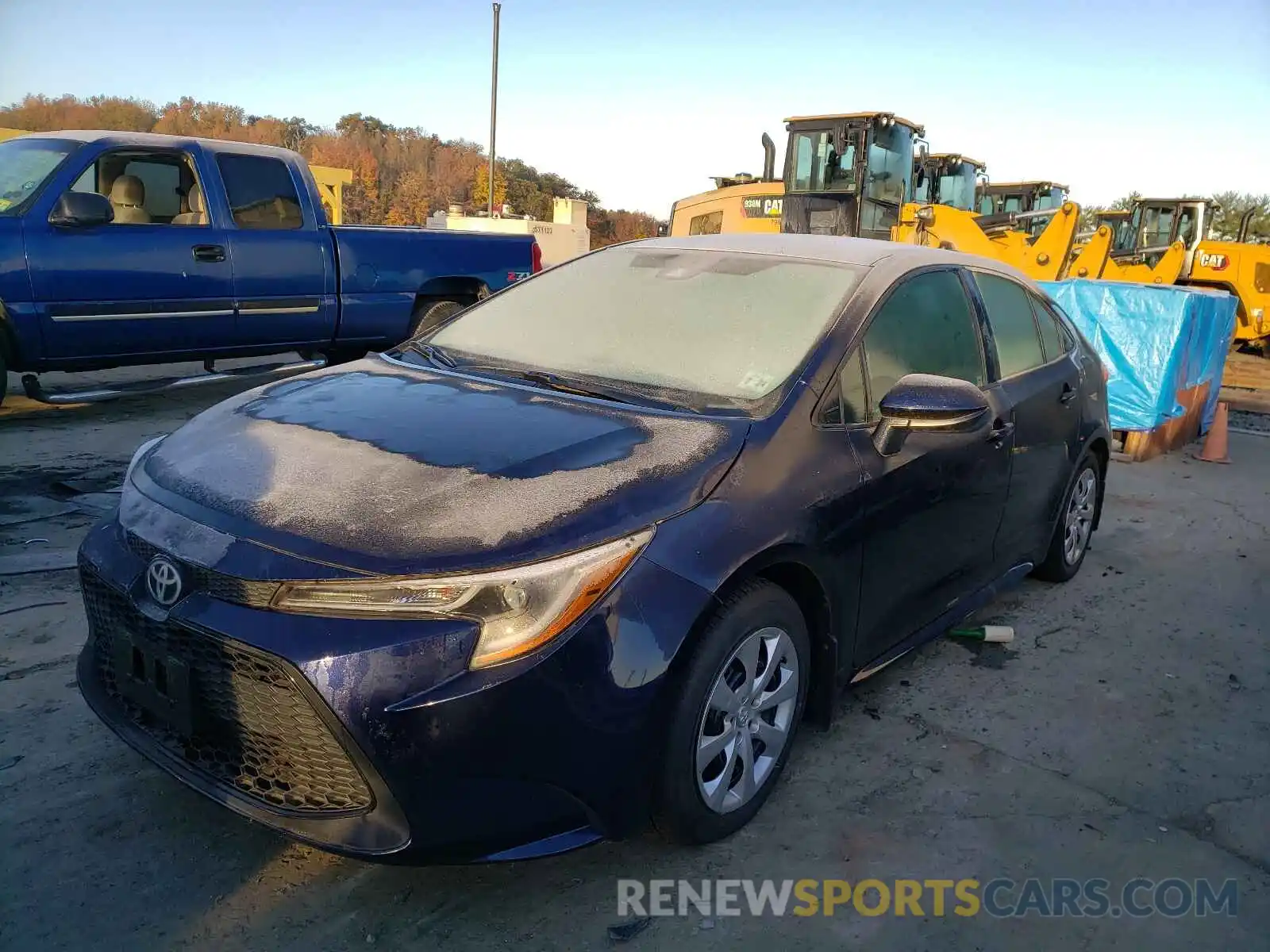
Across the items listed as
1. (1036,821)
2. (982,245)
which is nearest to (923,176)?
(982,245)

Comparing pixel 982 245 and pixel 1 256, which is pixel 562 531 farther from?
pixel 982 245

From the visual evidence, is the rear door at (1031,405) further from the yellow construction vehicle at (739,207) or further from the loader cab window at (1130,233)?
the loader cab window at (1130,233)

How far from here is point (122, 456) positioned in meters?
6.13

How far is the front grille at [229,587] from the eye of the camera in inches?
83.4

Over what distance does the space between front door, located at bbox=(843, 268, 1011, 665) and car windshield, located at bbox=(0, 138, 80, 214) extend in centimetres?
598

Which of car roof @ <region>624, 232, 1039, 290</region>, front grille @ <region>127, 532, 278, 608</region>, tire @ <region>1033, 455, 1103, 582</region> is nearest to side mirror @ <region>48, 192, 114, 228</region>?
car roof @ <region>624, 232, 1039, 290</region>

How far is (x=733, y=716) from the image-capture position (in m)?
2.57

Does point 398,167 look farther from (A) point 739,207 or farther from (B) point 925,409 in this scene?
(B) point 925,409

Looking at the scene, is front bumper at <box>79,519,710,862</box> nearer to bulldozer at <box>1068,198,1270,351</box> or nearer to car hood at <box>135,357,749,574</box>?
car hood at <box>135,357,749,574</box>

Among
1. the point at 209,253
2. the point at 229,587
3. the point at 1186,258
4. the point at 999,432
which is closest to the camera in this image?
the point at 229,587

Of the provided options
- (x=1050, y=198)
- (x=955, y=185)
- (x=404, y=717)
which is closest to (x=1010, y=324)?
(x=404, y=717)

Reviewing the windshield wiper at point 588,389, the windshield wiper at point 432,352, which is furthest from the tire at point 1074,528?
the windshield wiper at point 432,352

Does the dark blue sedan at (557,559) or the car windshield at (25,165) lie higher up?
the car windshield at (25,165)

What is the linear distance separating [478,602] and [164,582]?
0.76 meters
